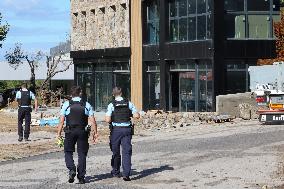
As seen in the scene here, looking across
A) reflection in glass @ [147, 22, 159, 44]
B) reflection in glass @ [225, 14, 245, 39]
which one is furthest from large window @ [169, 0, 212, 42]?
reflection in glass @ [147, 22, 159, 44]

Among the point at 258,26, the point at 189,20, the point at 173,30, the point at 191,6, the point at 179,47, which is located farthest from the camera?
the point at 173,30

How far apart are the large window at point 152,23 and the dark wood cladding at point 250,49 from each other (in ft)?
19.7

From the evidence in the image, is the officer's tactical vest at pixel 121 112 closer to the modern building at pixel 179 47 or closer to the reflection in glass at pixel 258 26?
the modern building at pixel 179 47

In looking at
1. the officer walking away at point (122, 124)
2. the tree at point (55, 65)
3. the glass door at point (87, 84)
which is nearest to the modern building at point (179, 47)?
the glass door at point (87, 84)

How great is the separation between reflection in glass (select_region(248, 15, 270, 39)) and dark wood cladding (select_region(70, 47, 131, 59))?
9.47m

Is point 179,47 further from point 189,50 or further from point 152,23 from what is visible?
point 152,23

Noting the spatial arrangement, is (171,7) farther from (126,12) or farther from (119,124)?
(119,124)

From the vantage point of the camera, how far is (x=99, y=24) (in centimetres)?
4900

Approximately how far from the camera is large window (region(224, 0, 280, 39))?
126ft

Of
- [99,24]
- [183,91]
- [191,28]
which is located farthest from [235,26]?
[99,24]

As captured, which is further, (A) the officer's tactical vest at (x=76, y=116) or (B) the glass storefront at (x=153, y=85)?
(B) the glass storefront at (x=153, y=85)

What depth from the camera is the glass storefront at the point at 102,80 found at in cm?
4638

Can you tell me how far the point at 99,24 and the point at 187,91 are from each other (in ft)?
38.9

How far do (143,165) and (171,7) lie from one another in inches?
1037
